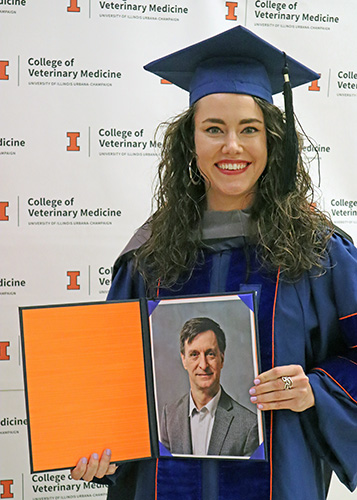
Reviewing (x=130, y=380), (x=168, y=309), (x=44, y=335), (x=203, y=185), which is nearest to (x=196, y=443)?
(x=130, y=380)

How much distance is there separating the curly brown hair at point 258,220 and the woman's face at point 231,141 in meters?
0.05

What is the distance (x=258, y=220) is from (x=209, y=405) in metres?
0.50

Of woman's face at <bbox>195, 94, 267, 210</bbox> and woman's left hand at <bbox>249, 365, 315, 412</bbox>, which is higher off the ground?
woman's face at <bbox>195, 94, 267, 210</bbox>

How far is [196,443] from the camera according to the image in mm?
1500

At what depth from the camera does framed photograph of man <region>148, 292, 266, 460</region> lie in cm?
147

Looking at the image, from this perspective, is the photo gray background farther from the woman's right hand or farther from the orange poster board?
the woman's right hand

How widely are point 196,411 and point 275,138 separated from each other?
730mm

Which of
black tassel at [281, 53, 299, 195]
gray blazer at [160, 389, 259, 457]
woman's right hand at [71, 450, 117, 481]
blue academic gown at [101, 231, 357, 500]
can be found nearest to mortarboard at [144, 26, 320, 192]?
black tassel at [281, 53, 299, 195]

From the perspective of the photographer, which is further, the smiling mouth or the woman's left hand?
the smiling mouth

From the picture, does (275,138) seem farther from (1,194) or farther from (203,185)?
(1,194)

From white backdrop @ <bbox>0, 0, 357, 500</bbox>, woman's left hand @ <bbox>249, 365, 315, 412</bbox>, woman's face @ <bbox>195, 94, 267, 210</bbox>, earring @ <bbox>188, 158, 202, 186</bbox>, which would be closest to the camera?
woman's left hand @ <bbox>249, 365, 315, 412</bbox>

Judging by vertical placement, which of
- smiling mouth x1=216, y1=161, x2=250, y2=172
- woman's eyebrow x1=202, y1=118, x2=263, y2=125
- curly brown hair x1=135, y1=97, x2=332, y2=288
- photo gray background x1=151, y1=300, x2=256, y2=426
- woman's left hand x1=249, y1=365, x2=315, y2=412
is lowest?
woman's left hand x1=249, y1=365, x2=315, y2=412

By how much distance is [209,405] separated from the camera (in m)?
1.48

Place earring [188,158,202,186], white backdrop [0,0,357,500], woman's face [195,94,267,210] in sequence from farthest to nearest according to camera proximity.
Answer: white backdrop [0,0,357,500] < earring [188,158,202,186] < woman's face [195,94,267,210]
